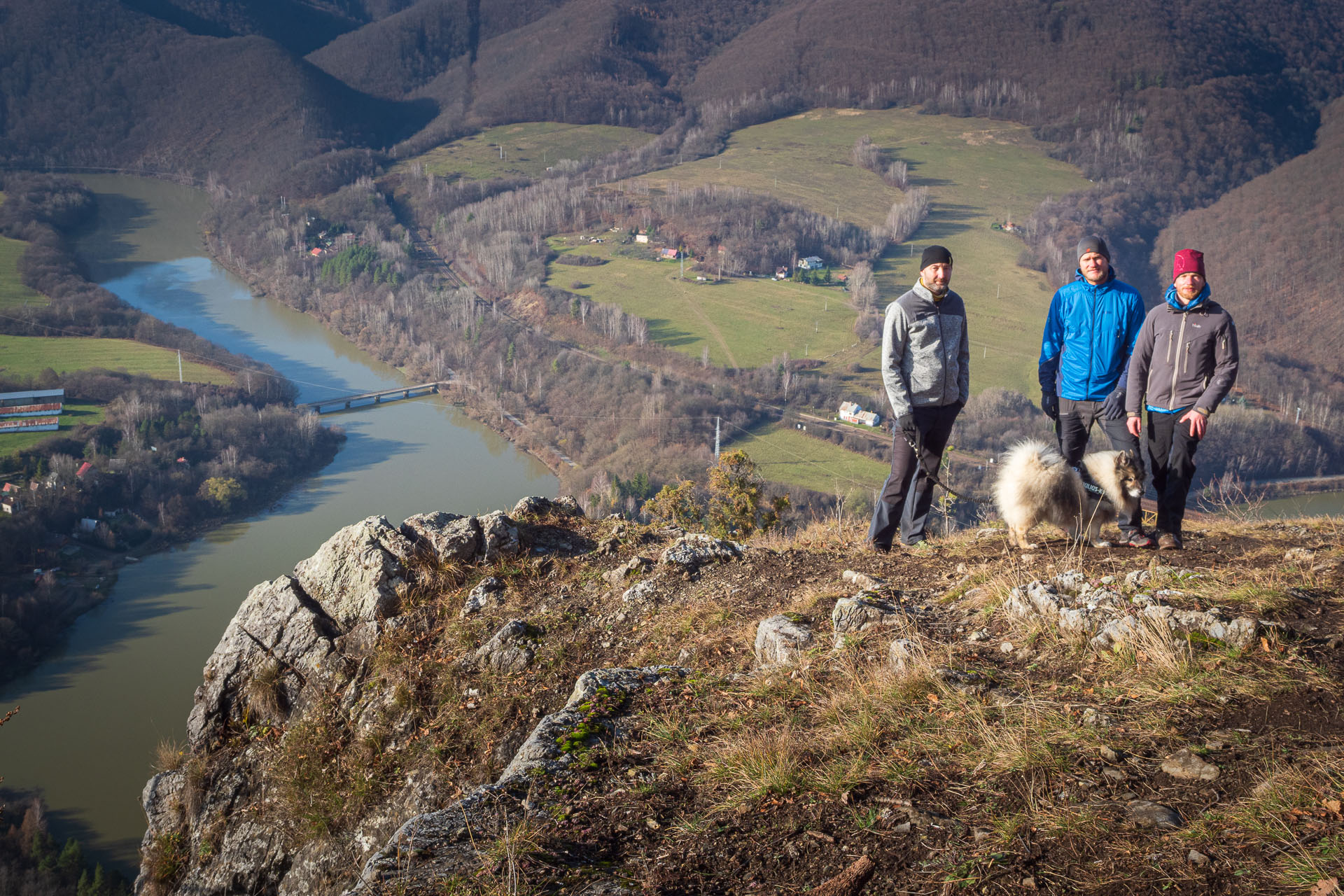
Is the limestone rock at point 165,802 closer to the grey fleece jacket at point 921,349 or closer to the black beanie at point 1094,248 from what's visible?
the grey fleece jacket at point 921,349

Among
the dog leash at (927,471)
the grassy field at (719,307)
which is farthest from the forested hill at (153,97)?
the dog leash at (927,471)

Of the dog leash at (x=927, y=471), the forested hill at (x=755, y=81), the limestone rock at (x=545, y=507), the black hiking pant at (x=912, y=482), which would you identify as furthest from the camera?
the forested hill at (x=755, y=81)

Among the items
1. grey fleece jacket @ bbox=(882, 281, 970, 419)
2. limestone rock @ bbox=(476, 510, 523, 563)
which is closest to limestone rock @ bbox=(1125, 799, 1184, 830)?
grey fleece jacket @ bbox=(882, 281, 970, 419)

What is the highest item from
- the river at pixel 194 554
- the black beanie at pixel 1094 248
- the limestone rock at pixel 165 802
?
the black beanie at pixel 1094 248

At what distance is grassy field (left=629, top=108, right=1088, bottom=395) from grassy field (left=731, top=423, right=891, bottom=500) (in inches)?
385

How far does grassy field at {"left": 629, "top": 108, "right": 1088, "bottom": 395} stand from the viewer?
5572cm

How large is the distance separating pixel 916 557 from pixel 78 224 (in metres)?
109

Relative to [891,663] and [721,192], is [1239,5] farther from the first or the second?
[891,663]

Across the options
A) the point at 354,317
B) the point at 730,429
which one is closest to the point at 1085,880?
the point at 730,429

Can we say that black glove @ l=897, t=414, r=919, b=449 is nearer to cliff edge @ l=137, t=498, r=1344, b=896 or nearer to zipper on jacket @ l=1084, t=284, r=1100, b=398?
cliff edge @ l=137, t=498, r=1344, b=896

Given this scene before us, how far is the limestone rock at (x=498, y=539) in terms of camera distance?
270 inches

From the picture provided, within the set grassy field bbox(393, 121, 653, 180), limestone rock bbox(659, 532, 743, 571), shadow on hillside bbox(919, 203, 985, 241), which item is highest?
grassy field bbox(393, 121, 653, 180)

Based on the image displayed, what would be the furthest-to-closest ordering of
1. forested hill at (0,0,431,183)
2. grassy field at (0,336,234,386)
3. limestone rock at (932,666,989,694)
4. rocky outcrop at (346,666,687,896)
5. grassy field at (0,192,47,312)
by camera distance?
forested hill at (0,0,431,183) < grassy field at (0,192,47,312) < grassy field at (0,336,234,386) < limestone rock at (932,666,989,694) < rocky outcrop at (346,666,687,896)

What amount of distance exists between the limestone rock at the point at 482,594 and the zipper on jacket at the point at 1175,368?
17.0ft
